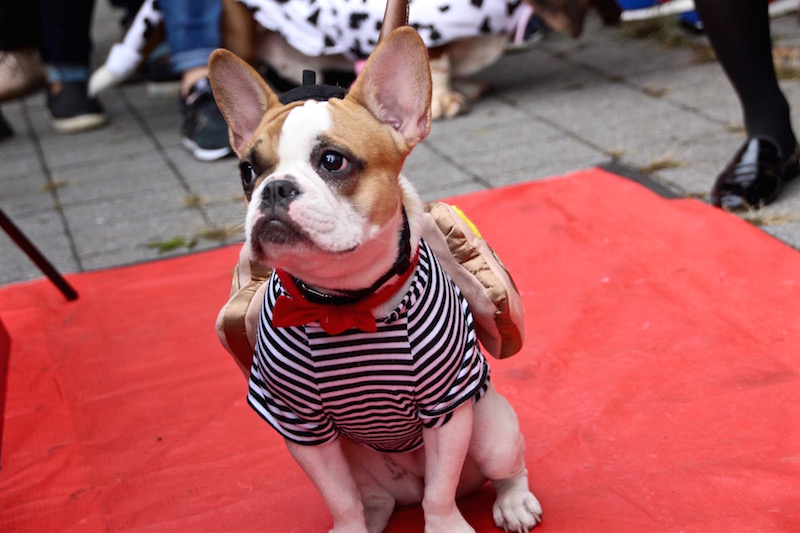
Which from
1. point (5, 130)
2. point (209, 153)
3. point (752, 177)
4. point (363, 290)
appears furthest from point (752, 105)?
point (5, 130)

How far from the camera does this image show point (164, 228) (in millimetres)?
3445

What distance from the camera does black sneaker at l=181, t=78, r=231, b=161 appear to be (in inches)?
161

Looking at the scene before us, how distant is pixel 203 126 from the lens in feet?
13.5

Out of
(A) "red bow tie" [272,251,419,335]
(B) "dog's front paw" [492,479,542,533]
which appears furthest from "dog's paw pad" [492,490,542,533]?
(A) "red bow tie" [272,251,419,335]

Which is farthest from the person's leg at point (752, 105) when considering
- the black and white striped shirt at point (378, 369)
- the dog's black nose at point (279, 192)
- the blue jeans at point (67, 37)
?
the blue jeans at point (67, 37)

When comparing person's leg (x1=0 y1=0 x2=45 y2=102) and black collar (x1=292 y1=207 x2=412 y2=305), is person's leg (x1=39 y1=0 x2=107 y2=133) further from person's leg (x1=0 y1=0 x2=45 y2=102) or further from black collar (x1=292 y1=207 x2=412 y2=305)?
black collar (x1=292 y1=207 x2=412 y2=305)

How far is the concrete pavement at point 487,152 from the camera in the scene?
130 inches

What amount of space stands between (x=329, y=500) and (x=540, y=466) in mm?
499

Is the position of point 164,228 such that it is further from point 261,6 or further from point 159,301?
point 261,6

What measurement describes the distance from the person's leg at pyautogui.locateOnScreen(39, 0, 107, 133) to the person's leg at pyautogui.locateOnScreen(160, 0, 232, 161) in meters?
0.68

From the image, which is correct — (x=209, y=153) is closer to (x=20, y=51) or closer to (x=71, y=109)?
(x=71, y=109)

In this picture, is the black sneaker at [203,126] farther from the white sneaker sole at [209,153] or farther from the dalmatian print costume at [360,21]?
the dalmatian print costume at [360,21]

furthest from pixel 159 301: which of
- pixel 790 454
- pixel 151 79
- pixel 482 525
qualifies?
pixel 151 79

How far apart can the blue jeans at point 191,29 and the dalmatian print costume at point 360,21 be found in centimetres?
22
